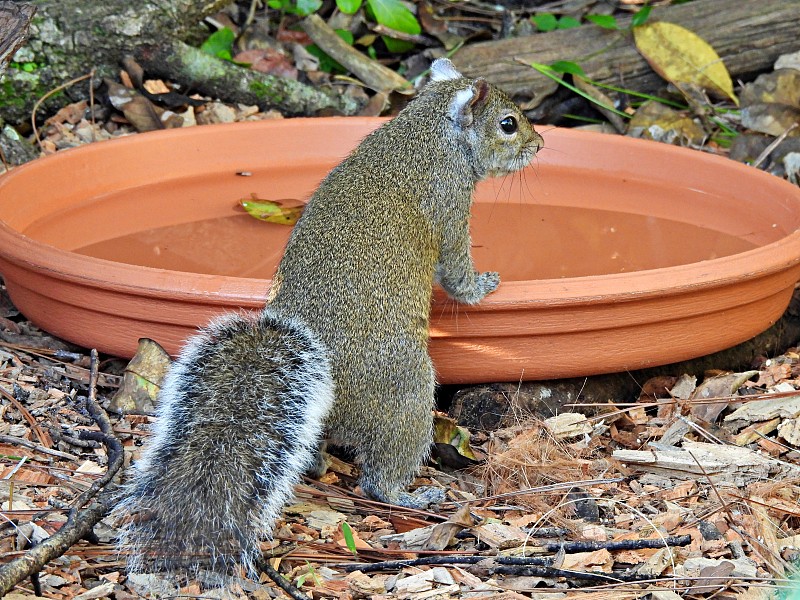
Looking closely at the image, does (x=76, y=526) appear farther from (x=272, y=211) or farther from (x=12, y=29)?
(x=272, y=211)

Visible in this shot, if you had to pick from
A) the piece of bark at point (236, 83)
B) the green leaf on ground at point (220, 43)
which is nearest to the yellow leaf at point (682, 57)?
the piece of bark at point (236, 83)

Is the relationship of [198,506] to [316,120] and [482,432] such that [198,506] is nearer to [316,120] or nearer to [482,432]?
[482,432]

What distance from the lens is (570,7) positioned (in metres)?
7.76

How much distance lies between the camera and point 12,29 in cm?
369

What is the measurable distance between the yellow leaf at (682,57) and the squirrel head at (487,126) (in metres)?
3.13

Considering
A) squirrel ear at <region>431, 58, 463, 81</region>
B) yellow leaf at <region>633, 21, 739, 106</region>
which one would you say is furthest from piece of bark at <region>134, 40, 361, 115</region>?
squirrel ear at <region>431, 58, 463, 81</region>

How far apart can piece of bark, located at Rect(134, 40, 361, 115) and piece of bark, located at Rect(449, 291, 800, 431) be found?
10.00 feet

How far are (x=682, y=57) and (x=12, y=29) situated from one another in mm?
4743

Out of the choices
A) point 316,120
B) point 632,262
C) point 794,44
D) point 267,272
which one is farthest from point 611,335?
point 794,44

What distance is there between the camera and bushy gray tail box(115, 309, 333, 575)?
8.85 feet

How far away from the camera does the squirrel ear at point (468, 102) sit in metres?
3.88

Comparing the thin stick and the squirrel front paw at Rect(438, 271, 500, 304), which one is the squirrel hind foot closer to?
the squirrel front paw at Rect(438, 271, 500, 304)

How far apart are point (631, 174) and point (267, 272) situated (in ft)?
7.02

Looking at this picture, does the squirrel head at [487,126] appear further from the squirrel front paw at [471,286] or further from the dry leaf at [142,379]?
the dry leaf at [142,379]
